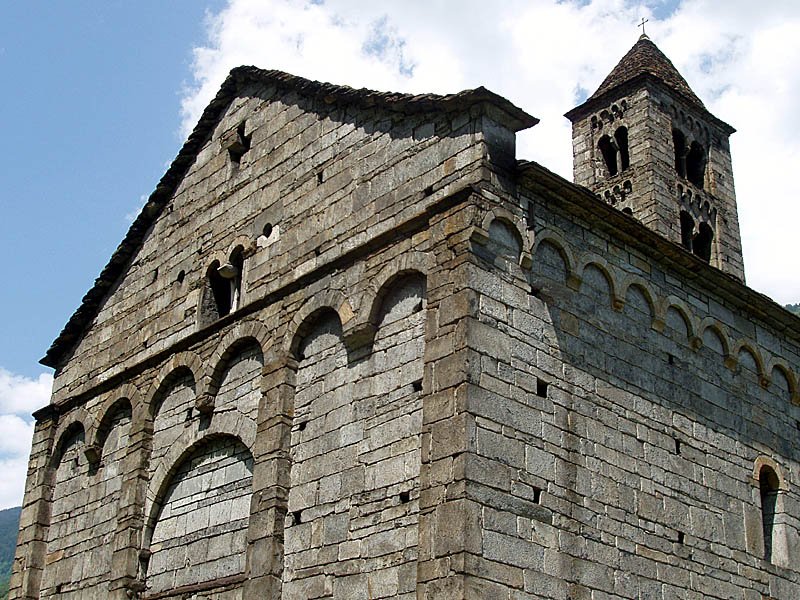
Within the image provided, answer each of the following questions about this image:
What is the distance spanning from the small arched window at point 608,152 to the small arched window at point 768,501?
990 cm

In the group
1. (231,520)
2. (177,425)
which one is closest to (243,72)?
A: (177,425)

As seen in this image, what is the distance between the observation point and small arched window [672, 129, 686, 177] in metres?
21.4

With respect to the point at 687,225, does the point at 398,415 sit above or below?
below

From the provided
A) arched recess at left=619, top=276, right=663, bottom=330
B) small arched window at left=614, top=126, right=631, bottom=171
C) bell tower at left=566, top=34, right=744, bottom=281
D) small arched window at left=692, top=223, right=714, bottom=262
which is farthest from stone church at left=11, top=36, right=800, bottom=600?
small arched window at left=614, top=126, right=631, bottom=171

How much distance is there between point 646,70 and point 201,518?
13344mm

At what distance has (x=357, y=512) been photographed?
10.1 metres

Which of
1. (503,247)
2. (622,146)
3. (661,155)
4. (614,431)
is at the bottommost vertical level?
(614,431)

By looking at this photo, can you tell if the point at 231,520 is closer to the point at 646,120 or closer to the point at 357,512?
the point at 357,512

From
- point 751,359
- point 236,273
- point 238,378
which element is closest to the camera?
point 238,378

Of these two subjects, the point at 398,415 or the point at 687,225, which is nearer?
the point at 398,415

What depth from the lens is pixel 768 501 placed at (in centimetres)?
1259

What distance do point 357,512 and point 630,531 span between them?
263 cm

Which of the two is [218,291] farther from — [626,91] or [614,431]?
[626,91]

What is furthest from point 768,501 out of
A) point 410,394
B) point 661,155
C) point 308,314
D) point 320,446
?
A: point 661,155
